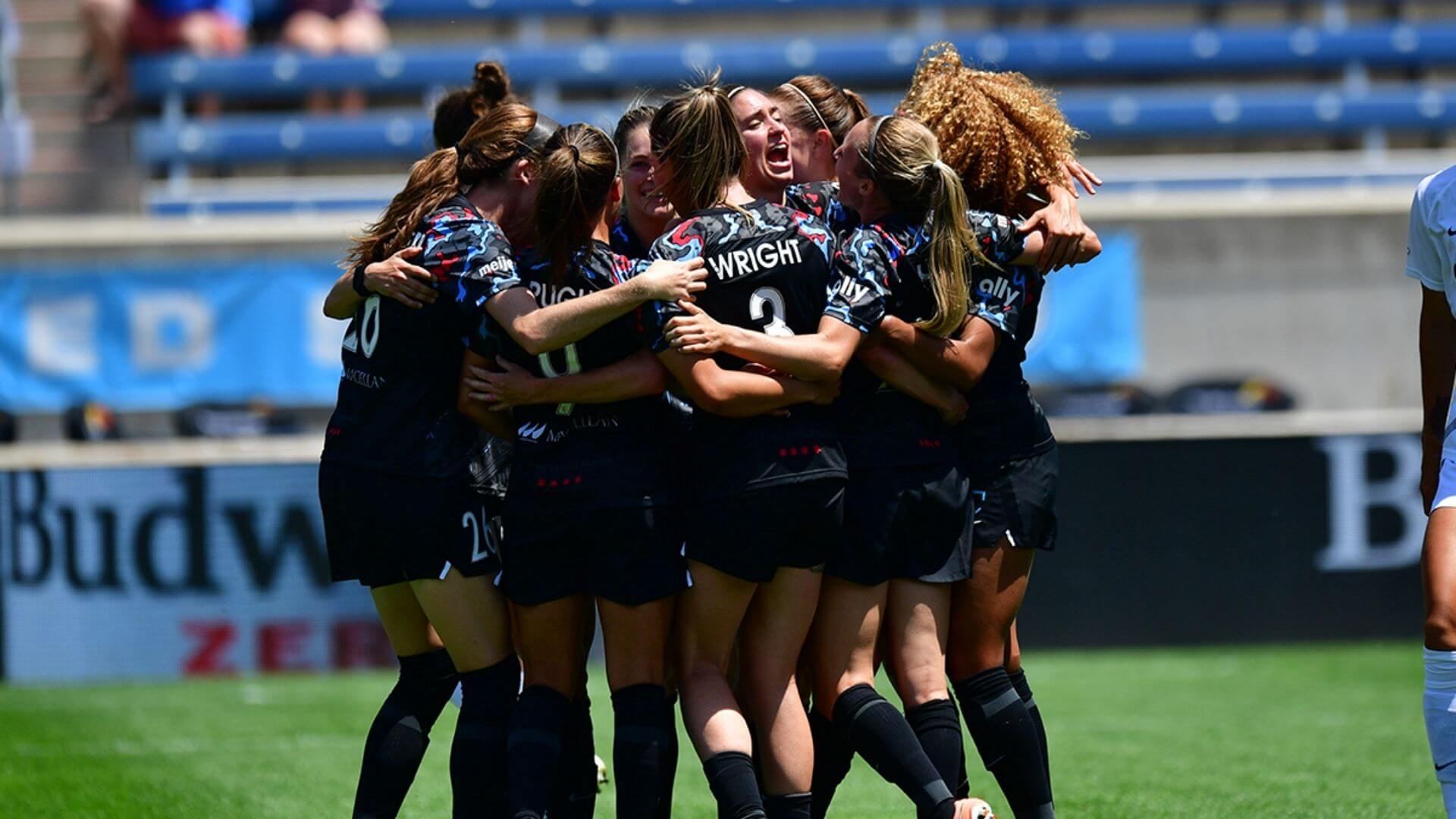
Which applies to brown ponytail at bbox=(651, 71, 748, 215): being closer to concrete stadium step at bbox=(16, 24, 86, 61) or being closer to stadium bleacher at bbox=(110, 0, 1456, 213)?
stadium bleacher at bbox=(110, 0, 1456, 213)

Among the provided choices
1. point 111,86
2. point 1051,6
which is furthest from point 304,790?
point 1051,6

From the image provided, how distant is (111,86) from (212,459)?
506 centimetres

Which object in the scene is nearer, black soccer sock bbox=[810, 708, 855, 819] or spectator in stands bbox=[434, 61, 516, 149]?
black soccer sock bbox=[810, 708, 855, 819]

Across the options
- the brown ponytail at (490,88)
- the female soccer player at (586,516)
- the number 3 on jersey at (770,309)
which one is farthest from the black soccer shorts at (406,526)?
the brown ponytail at (490,88)

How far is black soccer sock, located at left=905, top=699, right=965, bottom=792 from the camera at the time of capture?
425 centimetres

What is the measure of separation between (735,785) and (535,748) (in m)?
0.47

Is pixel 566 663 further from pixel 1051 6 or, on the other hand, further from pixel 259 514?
pixel 1051 6

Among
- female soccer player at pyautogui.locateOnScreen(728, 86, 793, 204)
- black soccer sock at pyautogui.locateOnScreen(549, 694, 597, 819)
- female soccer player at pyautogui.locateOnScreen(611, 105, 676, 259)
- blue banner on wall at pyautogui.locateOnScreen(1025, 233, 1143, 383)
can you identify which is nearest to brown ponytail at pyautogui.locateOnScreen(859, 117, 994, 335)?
female soccer player at pyautogui.locateOnScreen(728, 86, 793, 204)

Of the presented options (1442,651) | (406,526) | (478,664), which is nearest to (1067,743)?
(1442,651)

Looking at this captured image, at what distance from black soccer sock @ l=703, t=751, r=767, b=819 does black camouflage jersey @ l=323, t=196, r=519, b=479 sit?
98 centimetres

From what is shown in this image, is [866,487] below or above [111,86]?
below

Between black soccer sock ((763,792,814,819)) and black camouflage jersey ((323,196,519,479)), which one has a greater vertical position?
black camouflage jersey ((323,196,519,479))

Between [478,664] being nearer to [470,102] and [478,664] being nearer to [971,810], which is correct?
[971,810]

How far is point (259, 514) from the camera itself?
31.4ft
